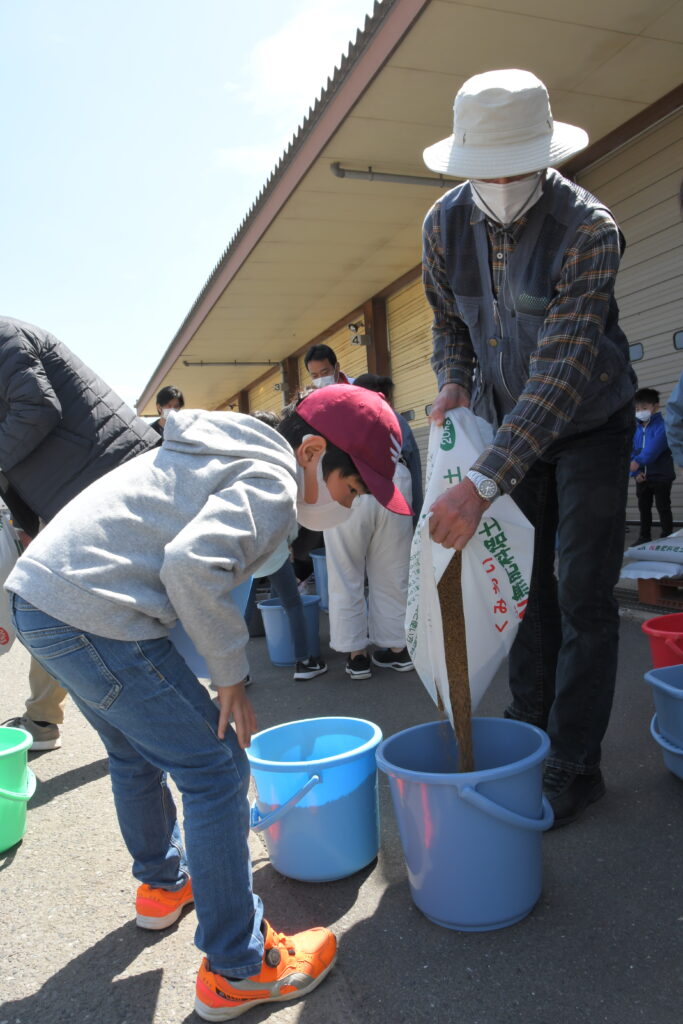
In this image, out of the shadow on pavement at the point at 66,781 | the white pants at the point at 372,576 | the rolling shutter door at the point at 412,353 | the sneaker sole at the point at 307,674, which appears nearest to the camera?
the shadow on pavement at the point at 66,781

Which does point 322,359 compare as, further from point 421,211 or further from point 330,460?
point 421,211

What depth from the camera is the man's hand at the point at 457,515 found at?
6.38 ft

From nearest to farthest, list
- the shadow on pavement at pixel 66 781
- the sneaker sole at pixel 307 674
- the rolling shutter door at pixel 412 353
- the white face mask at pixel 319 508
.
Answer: the white face mask at pixel 319 508 < the shadow on pavement at pixel 66 781 < the sneaker sole at pixel 307 674 < the rolling shutter door at pixel 412 353

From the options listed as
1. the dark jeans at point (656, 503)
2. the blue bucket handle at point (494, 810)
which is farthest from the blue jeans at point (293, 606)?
the dark jeans at point (656, 503)

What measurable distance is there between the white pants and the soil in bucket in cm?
216

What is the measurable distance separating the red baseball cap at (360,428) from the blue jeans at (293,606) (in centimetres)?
271

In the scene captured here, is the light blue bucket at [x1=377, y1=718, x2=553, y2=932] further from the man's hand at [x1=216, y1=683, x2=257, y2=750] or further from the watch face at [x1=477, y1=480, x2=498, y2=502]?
the watch face at [x1=477, y1=480, x2=498, y2=502]

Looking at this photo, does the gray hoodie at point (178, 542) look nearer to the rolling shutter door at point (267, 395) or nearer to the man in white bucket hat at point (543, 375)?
the man in white bucket hat at point (543, 375)

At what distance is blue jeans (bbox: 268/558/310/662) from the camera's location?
14.8ft

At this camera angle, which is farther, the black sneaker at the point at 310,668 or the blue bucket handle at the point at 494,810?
the black sneaker at the point at 310,668

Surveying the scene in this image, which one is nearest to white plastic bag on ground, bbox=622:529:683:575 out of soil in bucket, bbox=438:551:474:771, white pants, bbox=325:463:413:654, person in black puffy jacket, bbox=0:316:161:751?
white pants, bbox=325:463:413:654

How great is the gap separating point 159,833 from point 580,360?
5.71 ft

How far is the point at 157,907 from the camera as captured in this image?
208 centimetres

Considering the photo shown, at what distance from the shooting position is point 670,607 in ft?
14.9
